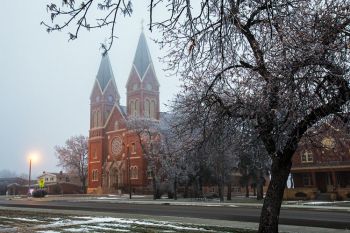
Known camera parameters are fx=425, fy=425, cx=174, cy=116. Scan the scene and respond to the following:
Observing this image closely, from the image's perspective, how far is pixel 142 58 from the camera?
279 ft

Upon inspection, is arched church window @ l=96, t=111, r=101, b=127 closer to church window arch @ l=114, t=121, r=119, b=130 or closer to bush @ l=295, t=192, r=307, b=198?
church window arch @ l=114, t=121, r=119, b=130

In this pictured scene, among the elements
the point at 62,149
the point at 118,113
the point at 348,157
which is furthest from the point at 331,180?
the point at 62,149

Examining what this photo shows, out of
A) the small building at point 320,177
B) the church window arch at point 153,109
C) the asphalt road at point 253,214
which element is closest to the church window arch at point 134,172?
the church window arch at point 153,109

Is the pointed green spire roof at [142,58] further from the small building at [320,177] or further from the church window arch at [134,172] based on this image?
the small building at [320,177]

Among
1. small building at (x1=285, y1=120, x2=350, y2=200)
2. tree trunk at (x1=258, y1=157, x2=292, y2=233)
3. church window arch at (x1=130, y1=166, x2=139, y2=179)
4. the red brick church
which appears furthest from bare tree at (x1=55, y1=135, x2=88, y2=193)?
tree trunk at (x1=258, y1=157, x2=292, y2=233)

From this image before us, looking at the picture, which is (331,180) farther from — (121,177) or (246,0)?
(246,0)

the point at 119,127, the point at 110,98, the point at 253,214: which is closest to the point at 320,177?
the point at 253,214

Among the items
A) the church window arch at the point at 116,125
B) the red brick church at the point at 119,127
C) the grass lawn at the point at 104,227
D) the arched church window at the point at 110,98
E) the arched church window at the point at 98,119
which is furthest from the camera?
the arched church window at the point at 110,98

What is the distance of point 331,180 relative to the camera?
1955 inches

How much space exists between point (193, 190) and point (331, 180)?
1658 cm

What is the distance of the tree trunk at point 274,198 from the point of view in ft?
38.6

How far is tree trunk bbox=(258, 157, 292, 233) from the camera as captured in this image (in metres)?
11.8

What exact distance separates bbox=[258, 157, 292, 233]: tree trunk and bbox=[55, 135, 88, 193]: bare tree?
84.4m

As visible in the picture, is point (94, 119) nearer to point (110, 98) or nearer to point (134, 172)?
point (110, 98)
